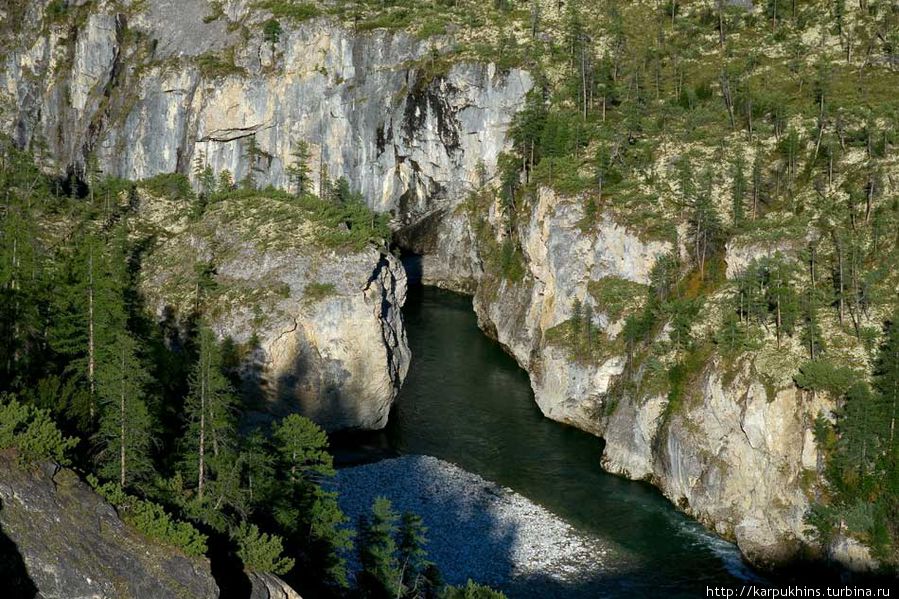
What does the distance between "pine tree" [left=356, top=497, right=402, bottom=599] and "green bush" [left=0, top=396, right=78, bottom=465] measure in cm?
1642

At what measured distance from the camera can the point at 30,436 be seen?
933 inches

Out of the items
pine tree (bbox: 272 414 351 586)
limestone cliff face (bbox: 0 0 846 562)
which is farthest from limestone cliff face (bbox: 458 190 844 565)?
pine tree (bbox: 272 414 351 586)

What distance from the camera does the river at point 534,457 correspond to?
159ft

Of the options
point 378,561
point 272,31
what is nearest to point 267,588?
point 378,561

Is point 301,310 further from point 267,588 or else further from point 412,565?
point 267,588

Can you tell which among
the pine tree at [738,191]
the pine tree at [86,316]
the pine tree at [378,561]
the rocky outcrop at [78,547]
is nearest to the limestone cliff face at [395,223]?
the pine tree at [738,191]

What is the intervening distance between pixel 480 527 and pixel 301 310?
22596 millimetres

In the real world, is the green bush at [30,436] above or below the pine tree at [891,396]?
above

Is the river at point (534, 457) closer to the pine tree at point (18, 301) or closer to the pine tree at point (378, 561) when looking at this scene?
the pine tree at point (378, 561)

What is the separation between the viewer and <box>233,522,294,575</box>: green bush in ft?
91.9

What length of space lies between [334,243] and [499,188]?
34228 mm

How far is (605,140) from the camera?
83.8 metres

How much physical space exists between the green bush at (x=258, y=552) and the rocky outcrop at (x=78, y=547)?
13.7 feet

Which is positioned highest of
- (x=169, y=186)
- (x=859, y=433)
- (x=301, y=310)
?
(x=169, y=186)
